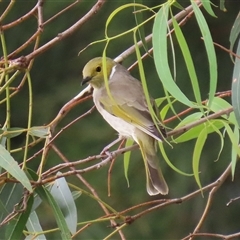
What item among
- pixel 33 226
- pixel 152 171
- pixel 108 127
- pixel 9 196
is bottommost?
pixel 108 127

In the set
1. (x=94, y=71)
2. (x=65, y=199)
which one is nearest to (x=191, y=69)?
(x=65, y=199)

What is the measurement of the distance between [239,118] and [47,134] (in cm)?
44

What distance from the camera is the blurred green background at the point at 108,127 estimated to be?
3.84 metres

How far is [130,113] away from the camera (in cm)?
211

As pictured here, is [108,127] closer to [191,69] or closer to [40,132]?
[40,132]

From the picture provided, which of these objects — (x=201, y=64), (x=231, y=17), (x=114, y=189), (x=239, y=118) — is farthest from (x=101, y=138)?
(x=239, y=118)

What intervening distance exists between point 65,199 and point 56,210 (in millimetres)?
114

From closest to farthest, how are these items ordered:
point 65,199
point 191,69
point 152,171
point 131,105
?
point 191,69 → point 65,199 → point 152,171 → point 131,105

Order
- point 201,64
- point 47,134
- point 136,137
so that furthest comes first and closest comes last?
point 201,64, point 136,137, point 47,134

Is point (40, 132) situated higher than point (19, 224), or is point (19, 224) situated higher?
point (40, 132)

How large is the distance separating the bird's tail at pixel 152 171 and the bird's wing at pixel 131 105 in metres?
0.06

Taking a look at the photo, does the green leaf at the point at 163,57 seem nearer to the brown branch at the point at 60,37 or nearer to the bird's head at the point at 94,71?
the brown branch at the point at 60,37

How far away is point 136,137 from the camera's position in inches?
80.4

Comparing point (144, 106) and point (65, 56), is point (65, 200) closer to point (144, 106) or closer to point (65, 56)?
point (144, 106)
